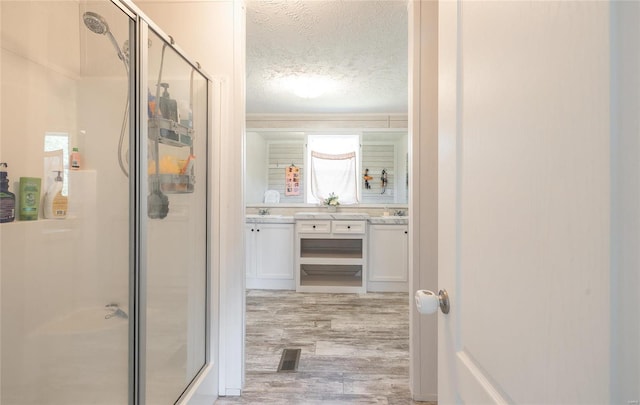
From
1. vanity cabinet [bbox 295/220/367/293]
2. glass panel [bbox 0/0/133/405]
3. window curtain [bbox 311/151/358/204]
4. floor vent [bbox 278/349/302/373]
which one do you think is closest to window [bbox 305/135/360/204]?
window curtain [bbox 311/151/358/204]

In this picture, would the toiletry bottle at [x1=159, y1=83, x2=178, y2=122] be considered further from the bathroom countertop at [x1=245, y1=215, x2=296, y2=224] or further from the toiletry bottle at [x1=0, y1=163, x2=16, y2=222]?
the bathroom countertop at [x1=245, y1=215, x2=296, y2=224]

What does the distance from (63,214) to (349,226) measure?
296 cm

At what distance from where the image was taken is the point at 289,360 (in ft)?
7.47

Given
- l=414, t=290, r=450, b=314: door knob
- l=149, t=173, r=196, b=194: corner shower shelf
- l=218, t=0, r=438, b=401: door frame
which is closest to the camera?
l=414, t=290, r=450, b=314: door knob

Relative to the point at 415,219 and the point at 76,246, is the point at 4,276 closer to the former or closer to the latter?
the point at 76,246

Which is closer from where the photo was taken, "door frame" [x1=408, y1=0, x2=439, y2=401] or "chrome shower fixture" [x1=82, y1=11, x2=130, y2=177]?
"chrome shower fixture" [x1=82, y1=11, x2=130, y2=177]

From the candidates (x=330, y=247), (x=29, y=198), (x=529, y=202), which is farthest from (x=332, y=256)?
(x=529, y=202)

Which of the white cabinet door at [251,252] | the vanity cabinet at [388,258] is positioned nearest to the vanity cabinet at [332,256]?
the vanity cabinet at [388,258]

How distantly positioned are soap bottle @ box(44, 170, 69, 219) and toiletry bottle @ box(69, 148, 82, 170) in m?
0.08

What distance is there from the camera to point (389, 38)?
2488 mm

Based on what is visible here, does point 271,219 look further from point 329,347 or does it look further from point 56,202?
point 56,202

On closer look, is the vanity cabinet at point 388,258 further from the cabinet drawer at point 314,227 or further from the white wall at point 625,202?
the white wall at point 625,202

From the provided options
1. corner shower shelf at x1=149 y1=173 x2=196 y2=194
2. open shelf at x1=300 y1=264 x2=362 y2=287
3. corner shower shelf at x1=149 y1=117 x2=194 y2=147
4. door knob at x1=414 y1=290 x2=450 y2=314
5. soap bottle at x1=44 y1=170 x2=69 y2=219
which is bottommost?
open shelf at x1=300 y1=264 x2=362 y2=287

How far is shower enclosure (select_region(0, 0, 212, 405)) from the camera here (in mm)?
1275
